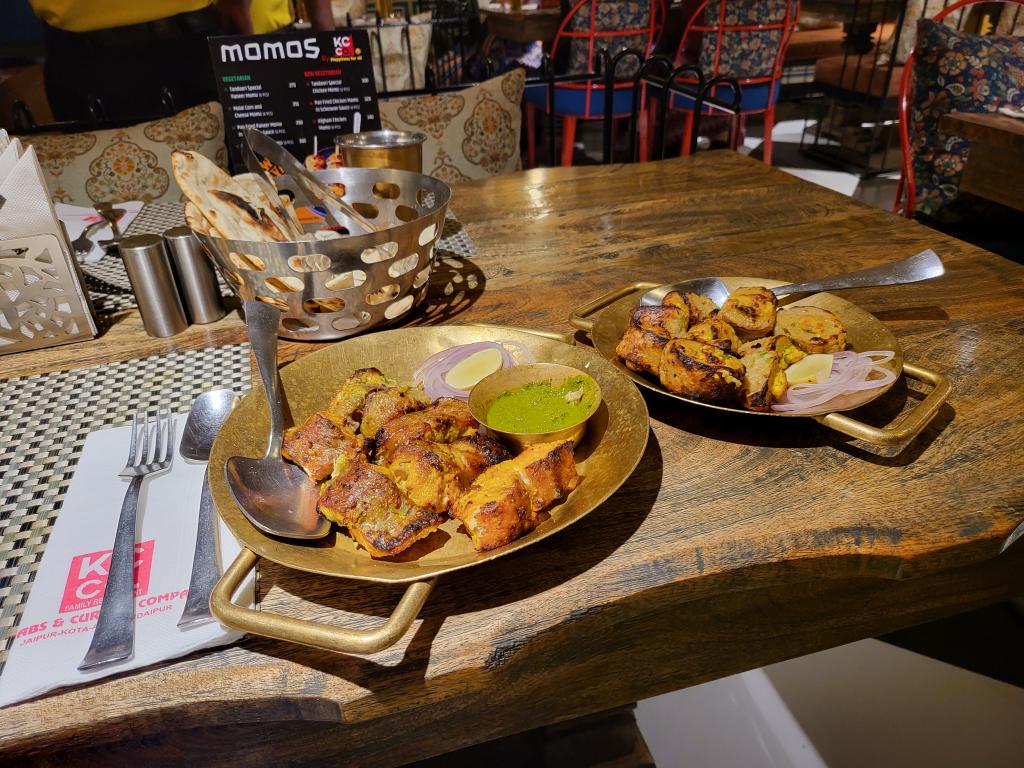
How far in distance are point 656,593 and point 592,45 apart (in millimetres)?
4771

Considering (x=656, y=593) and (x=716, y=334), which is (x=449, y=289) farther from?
(x=656, y=593)

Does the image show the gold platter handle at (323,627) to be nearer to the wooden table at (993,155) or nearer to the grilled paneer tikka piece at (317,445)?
the grilled paneer tikka piece at (317,445)

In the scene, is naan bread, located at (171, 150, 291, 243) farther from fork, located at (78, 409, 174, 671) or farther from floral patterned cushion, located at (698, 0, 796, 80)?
floral patterned cushion, located at (698, 0, 796, 80)

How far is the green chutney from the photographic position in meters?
0.85

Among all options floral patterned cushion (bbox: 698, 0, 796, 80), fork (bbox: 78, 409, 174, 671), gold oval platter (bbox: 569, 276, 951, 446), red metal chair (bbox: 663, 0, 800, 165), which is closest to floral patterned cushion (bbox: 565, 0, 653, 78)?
red metal chair (bbox: 663, 0, 800, 165)

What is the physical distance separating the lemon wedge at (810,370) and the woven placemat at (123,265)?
79 centimetres

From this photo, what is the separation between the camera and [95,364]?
1230mm

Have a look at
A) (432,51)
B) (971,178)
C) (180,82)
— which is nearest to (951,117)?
(971,178)

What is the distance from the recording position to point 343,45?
197 cm

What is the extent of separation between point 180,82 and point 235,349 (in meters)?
3.34

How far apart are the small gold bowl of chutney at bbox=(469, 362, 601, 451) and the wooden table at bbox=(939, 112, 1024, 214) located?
198 cm

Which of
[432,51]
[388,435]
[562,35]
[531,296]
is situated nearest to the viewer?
[388,435]

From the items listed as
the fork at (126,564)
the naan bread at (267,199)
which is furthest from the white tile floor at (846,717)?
the naan bread at (267,199)

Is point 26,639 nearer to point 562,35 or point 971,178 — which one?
point 971,178
